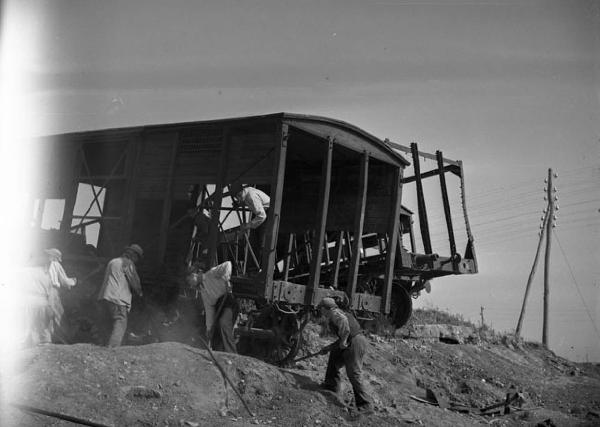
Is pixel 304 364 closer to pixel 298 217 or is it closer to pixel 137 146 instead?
pixel 298 217

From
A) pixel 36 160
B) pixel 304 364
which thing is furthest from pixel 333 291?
pixel 36 160

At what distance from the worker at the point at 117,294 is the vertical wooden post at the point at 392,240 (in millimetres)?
4819

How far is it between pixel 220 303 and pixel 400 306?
7.97m

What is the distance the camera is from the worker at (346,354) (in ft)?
28.7

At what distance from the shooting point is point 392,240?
11.8 metres

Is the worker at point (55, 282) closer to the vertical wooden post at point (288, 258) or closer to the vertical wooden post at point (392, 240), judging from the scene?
the vertical wooden post at point (288, 258)

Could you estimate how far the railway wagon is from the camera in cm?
995

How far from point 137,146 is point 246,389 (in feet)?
18.2

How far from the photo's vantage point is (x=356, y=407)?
8680 mm

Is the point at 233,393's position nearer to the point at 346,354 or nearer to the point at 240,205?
the point at 346,354

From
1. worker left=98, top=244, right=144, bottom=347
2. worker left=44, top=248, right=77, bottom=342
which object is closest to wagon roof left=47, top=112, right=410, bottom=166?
worker left=98, top=244, right=144, bottom=347

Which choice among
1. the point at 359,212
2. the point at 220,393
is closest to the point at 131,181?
the point at 359,212

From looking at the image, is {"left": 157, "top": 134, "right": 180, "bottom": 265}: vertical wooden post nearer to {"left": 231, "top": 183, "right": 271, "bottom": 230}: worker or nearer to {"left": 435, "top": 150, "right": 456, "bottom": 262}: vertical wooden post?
{"left": 231, "top": 183, "right": 271, "bottom": 230}: worker

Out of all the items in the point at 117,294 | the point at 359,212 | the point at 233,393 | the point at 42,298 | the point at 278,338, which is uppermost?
the point at 359,212
